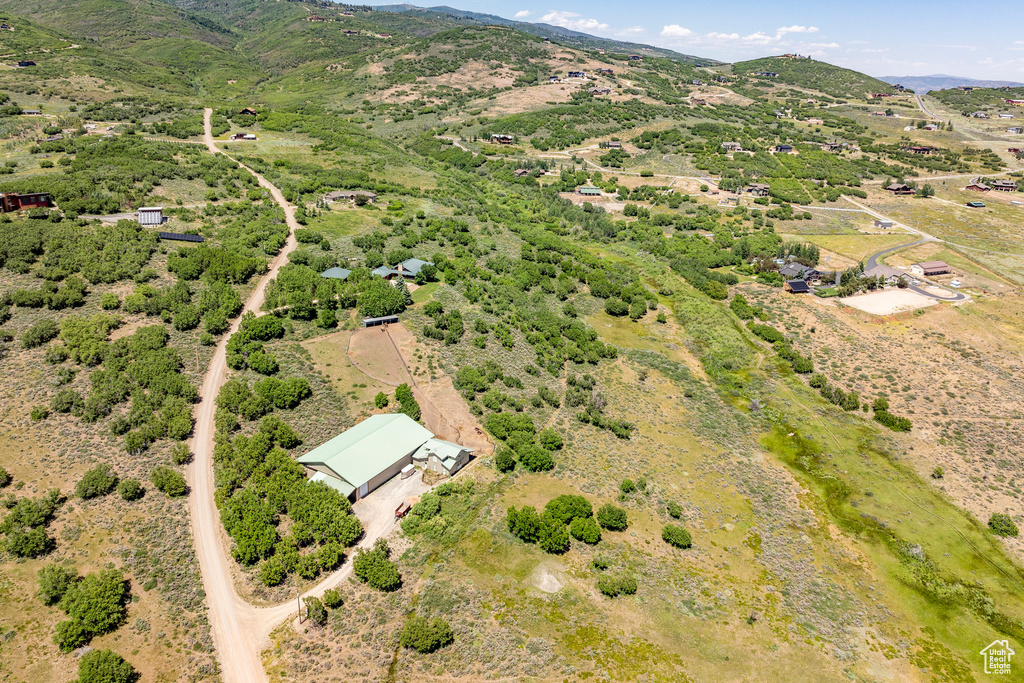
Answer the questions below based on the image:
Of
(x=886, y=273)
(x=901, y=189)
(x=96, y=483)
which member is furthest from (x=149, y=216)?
(x=901, y=189)

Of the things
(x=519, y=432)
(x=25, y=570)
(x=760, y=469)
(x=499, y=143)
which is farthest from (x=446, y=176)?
(x=25, y=570)

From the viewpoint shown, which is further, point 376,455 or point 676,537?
point 376,455

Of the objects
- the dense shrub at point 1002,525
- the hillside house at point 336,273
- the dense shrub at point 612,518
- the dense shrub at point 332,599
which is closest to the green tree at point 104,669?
the dense shrub at point 332,599

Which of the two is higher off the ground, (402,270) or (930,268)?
(930,268)

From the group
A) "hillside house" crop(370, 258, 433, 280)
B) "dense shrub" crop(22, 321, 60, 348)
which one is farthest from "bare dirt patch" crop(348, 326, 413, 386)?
"dense shrub" crop(22, 321, 60, 348)

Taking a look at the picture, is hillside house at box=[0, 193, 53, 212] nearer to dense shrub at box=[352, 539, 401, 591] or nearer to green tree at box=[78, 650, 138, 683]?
green tree at box=[78, 650, 138, 683]

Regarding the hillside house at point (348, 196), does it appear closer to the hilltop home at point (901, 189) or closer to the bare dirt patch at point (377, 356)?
the bare dirt patch at point (377, 356)

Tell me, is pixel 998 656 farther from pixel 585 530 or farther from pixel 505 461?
pixel 505 461
